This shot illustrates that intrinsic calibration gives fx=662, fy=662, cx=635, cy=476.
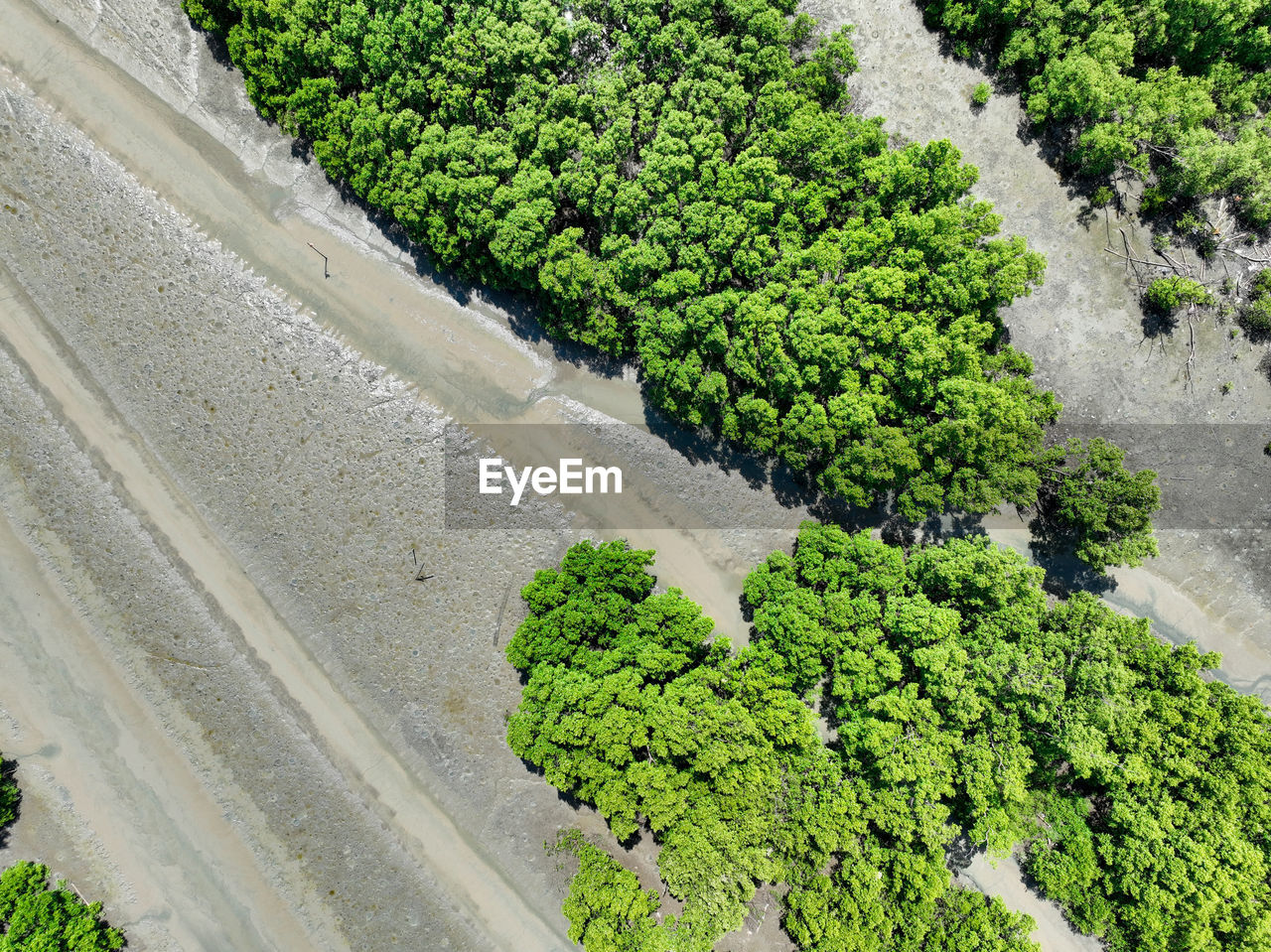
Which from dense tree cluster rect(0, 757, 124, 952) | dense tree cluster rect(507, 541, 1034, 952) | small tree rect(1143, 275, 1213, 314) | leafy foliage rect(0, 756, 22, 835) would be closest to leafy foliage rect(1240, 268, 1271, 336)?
small tree rect(1143, 275, 1213, 314)

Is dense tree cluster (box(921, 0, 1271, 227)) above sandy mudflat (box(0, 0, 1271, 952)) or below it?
above

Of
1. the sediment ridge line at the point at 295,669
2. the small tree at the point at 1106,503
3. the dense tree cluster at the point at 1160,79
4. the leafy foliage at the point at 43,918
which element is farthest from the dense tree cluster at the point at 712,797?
the dense tree cluster at the point at 1160,79

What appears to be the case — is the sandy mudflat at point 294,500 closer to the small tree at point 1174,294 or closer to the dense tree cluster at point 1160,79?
the small tree at point 1174,294

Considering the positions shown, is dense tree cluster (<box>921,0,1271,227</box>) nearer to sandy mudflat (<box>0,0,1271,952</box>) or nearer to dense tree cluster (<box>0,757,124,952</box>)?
sandy mudflat (<box>0,0,1271,952</box>)

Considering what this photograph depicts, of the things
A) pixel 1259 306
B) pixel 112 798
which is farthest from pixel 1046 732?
pixel 112 798

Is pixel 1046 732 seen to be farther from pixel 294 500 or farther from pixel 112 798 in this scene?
pixel 112 798

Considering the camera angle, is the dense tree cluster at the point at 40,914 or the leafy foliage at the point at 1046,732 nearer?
the leafy foliage at the point at 1046,732

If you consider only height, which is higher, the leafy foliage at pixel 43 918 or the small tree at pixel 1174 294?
the small tree at pixel 1174 294
